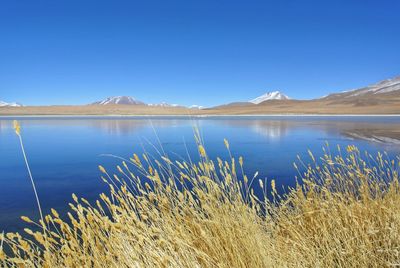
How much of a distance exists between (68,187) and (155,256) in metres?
6.30

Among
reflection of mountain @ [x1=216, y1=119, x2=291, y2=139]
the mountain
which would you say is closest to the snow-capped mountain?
the mountain

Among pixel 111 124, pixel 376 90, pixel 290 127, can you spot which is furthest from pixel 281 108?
pixel 290 127

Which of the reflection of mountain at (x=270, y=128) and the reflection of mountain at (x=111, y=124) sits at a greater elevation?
the reflection of mountain at (x=111, y=124)

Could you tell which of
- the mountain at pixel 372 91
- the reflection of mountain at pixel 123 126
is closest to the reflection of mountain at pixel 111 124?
the reflection of mountain at pixel 123 126

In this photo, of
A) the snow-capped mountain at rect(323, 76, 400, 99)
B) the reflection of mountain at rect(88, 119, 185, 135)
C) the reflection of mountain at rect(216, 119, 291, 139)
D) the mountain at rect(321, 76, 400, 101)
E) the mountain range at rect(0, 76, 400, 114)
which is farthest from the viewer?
the snow-capped mountain at rect(323, 76, 400, 99)

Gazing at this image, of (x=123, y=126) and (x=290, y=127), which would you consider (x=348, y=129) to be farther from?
(x=123, y=126)

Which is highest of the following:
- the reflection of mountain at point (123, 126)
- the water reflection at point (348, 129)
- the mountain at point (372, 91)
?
the mountain at point (372, 91)

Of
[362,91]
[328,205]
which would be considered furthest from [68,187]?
[362,91]

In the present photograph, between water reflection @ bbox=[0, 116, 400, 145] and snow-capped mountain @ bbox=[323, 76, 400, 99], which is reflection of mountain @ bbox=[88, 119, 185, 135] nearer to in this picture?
water reflection @ bbox=[0, 116, 400, 145]

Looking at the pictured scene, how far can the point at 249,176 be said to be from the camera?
8172 millimetres

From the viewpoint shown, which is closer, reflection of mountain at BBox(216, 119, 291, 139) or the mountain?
reflection of mountain at BBox(216, 119, 291, 139)

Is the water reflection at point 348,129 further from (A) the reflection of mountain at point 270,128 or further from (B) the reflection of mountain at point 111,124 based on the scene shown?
(B) the reflection of mountain at point 111,124

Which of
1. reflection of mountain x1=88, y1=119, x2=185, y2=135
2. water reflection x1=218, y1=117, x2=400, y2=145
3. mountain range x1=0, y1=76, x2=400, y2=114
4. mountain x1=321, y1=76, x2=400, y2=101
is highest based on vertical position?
mountain x1=321, y1=76, x2=400, y2=101

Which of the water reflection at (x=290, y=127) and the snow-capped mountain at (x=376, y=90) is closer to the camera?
the water reflection at (x=290, y=127)
